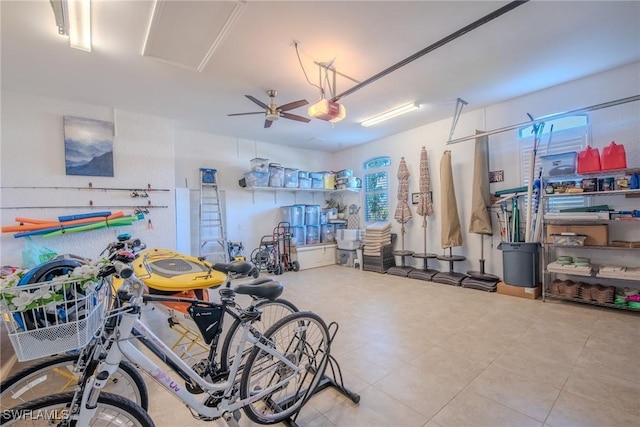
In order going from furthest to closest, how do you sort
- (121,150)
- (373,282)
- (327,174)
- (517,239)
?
(327,174)
(373,282)
(121,150)
(517,239)

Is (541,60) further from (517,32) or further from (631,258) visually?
(631,258)

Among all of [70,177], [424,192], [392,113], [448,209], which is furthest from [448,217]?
[70,177]

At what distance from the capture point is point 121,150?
15.6 feet

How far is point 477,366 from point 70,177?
237 inches

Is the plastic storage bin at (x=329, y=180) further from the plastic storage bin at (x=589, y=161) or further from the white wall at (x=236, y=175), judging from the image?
the plastic storage bin at (x=589, y=161)

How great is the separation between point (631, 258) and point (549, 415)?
3.31 meters

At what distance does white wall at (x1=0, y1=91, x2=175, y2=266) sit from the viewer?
13.0 feet

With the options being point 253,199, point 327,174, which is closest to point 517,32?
point 327,174

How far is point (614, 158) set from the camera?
3.41m

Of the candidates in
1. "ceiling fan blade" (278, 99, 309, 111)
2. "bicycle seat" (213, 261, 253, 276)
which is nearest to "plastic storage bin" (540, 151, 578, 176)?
"ceiling fan blade" (278, 99, 309, 111)

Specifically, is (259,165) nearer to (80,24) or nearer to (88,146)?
(88,146)

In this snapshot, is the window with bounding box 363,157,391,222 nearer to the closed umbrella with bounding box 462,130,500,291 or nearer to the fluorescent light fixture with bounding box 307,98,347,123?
the closed umbrella with bounding box 462,130,500,291

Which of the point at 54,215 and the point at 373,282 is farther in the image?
the point at 373,282

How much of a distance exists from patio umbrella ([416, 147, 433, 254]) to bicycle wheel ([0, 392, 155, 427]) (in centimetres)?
550
